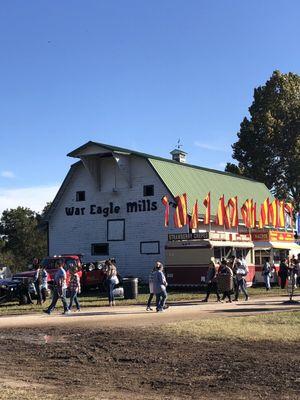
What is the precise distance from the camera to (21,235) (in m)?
68.8

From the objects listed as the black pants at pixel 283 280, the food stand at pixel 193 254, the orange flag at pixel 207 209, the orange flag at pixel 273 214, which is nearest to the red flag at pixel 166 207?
the orange flag at pixel 207 209

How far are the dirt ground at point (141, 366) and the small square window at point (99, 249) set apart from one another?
2333cm

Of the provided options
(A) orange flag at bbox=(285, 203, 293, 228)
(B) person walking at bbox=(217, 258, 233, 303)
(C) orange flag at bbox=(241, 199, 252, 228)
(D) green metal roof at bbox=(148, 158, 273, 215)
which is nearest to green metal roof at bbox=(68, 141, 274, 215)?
(D) green metal roof at bbox=(148, 158, 273, 215)

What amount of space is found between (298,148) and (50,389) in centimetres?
4557

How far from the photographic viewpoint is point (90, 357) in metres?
11.5

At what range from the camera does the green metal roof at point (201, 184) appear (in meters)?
36.3

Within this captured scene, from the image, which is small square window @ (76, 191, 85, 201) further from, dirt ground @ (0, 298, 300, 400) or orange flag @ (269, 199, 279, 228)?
dirt ground @ (0, 298, 300, 400)

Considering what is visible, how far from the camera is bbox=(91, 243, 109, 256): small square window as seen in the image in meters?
38.2

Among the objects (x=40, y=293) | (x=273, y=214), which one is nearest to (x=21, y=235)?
(x=273, y=214)

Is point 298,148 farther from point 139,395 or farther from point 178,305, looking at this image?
point 139,395

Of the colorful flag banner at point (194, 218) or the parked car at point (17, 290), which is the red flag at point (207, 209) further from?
the parked car at point (17, 290)

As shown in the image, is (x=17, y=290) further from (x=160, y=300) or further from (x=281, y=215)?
(x=281, y=215)

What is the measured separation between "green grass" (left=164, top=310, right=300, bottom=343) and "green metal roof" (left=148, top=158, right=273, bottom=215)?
63.6 ft

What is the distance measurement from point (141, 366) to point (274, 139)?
4403 cm
